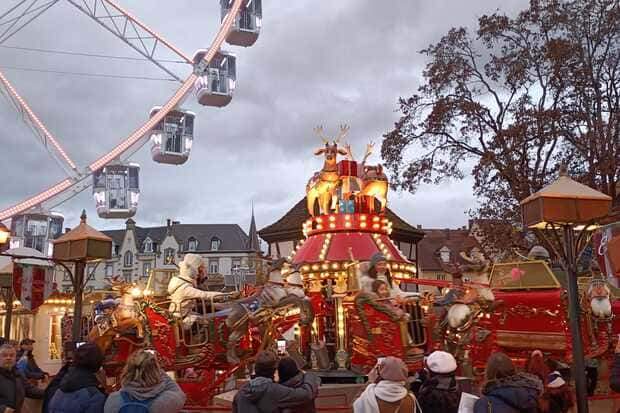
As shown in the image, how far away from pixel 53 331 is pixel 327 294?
1205 centimetres

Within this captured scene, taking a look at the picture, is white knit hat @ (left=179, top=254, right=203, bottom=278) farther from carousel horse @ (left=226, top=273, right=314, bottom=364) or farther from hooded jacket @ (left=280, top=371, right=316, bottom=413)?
hooded jacket @ (left=280, top=371, right=316, bottom=413)

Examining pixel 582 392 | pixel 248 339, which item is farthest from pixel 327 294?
pixel 582 392

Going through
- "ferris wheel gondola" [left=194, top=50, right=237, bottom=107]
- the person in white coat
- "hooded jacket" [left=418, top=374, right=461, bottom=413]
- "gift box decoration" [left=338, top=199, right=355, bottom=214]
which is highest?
"ferris wheel gondola" [left=194, top=50, right=237, bottom=107]

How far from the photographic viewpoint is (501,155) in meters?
15.0

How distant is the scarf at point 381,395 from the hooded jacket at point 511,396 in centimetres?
44

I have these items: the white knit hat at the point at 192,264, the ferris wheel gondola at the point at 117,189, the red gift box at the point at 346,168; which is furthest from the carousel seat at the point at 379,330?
the ferris wheel gondola at the point at 117,189

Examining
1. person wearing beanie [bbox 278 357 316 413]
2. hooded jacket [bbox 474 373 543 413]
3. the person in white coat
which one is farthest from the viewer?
the person in white coat

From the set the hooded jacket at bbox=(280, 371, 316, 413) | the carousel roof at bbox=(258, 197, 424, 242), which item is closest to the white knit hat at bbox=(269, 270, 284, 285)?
the hooded jacket at bbox=(280, 371, 316, 413)

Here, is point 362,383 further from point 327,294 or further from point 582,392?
point 582,392

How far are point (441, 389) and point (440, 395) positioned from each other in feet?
0.16

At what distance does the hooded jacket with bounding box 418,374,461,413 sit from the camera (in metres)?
4.11

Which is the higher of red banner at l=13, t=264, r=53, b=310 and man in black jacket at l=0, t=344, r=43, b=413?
red banner at l=13, t=264, r=53, b=310

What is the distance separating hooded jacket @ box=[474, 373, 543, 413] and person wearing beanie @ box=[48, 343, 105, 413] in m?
2.14

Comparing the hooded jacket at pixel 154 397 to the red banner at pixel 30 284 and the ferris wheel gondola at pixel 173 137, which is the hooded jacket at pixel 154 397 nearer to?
the red banner at pixel 30 284
